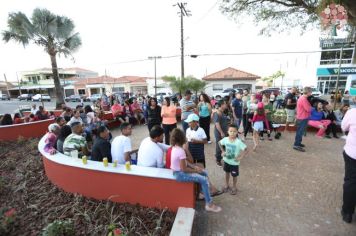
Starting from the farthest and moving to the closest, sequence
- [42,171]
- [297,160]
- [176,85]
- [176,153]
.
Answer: [176,85] → [297,160] → [42,171] → [176,153]

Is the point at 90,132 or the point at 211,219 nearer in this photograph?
the point at 211,219

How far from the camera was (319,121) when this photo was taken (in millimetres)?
6887

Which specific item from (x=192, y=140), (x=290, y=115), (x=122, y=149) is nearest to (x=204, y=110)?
(x=192, y=140)

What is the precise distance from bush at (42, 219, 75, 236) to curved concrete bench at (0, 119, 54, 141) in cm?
581

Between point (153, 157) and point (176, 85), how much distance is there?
46.1ft

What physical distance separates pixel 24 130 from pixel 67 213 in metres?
5.49

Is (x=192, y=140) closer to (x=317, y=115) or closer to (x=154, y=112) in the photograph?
(x=154, y=112)

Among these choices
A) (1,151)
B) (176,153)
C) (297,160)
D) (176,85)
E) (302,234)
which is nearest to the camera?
(302,234)

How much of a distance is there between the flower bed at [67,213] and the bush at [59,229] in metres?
0.01

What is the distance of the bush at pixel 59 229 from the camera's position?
7.54 feet

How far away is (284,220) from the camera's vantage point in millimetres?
2793

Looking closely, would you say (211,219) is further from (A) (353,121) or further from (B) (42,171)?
(B) (42,171)

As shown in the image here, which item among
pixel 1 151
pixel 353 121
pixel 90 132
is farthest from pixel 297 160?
pixel 1 151

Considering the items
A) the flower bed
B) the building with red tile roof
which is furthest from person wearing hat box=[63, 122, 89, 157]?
the building with red tile roof
